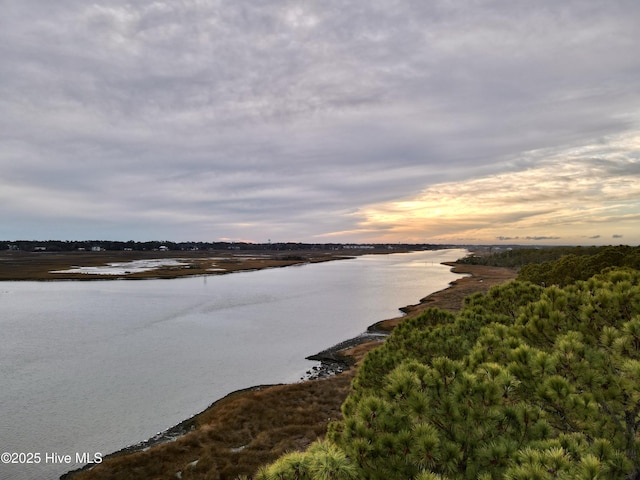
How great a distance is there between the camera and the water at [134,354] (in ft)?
52.2

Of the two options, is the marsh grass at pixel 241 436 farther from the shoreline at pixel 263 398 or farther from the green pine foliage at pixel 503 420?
the green pine foliage at pixel 503 420

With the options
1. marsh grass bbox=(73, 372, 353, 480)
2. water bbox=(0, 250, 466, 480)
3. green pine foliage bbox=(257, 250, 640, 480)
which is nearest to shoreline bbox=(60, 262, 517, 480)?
marsh grass bbox=(73, 372, 353, 480)

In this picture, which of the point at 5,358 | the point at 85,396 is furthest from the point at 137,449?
the point at 5,358

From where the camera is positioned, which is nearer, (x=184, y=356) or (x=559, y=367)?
(x=559, y=367)

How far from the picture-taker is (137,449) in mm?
14273

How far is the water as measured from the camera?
15922mm

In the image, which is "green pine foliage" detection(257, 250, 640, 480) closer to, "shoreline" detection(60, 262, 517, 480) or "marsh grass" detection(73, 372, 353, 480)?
"marsh grass" detection(73, 372, 353, 480)

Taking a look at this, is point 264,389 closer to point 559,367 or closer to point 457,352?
point 457,352

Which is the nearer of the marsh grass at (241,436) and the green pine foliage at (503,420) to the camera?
the green pine foliage at (503,420)

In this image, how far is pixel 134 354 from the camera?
2625cm

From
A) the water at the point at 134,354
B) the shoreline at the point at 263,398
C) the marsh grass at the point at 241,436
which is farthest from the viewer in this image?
the water at the point at 134,354

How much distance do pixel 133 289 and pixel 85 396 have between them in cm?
4462

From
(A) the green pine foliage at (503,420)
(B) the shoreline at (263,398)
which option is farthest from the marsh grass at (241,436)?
(A) the green pine foliage at (503,420)

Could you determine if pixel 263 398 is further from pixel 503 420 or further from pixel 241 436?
pixel 503 420
